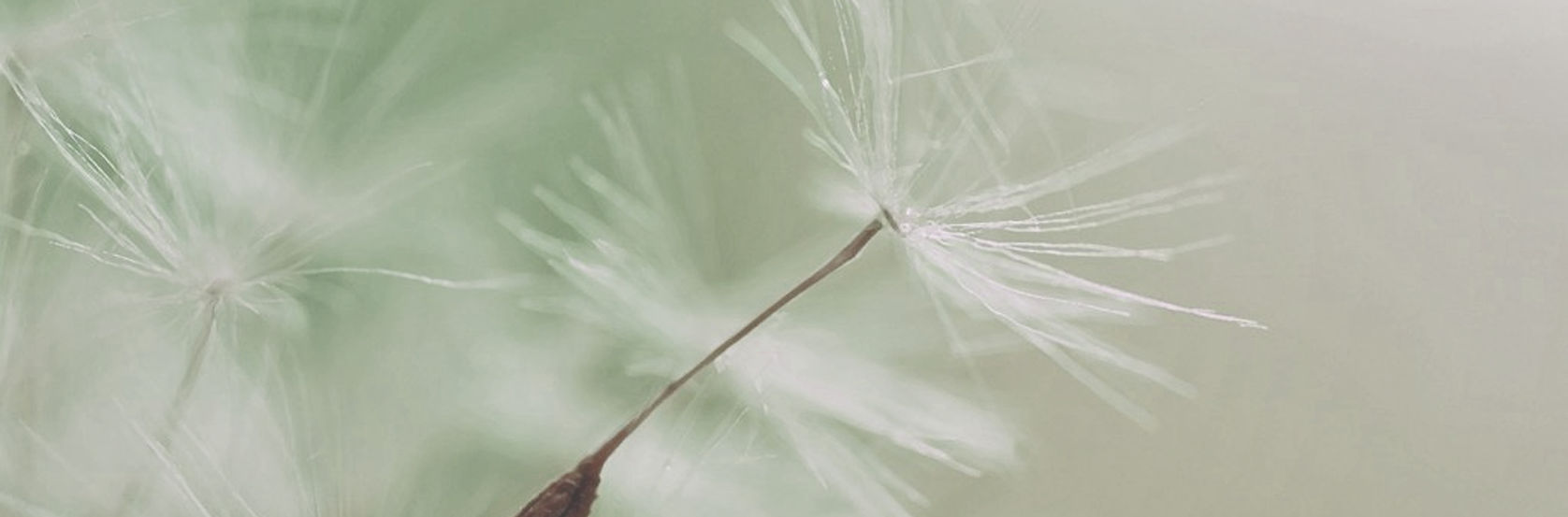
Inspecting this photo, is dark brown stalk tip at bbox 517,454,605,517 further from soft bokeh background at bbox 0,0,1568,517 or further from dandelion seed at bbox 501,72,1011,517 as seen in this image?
soft bokeh background at bbox 0,0,1568,517

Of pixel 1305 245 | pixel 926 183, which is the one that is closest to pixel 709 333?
pixel 926 183

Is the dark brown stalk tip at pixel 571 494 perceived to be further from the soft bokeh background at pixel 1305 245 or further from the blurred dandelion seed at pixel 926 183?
the soft bokeh background at pixel 1305 245

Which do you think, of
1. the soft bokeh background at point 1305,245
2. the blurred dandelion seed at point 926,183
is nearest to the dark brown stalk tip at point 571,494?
the blurred dandelion seed at point 926,183

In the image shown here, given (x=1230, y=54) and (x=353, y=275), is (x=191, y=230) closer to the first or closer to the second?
→ (x=353, y=275)

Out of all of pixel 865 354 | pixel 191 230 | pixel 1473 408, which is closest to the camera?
pixel 191 230

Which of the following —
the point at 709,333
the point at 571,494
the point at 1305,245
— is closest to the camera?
the point at 571,494

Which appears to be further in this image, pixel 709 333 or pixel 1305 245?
pixel 1305 245

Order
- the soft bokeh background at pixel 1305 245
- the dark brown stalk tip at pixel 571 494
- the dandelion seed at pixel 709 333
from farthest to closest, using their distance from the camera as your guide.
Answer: the soft bokeh background at pixel 1305 245 < the dandelion seed at pixel 709 333 < the dark brown stalk tip at pixel 571 494

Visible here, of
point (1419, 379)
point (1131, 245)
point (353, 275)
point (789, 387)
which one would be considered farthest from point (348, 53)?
point (1419, 379)

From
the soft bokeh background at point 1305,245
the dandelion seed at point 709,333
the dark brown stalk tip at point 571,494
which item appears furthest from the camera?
the soft bokeh background at point 1305,245

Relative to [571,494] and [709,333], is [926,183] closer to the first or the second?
[709,333]

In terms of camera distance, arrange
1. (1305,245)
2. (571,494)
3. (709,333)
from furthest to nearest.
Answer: (1305,245)
(709,333)
(571,494)
